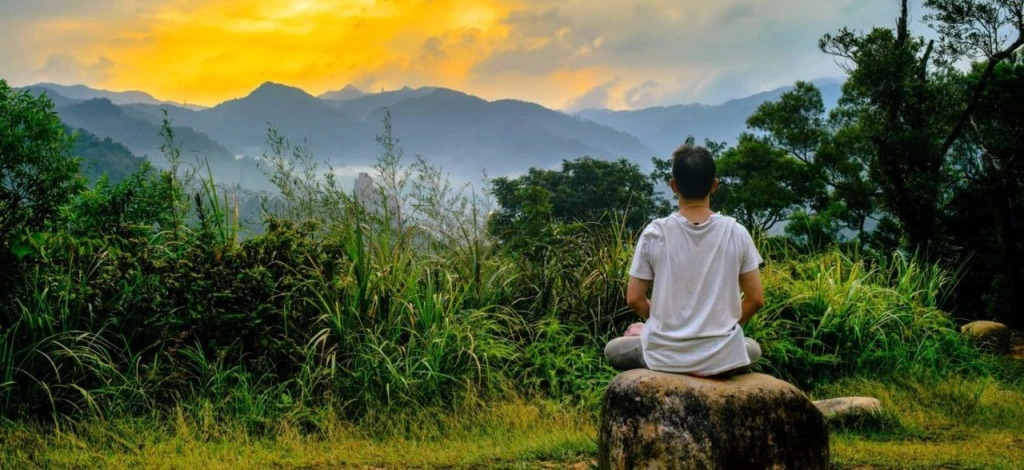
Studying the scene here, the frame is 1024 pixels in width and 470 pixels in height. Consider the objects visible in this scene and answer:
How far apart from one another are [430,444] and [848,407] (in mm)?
3426

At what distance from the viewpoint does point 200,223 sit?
7.20m

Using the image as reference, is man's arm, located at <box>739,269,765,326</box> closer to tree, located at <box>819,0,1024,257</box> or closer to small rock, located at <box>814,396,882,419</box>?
small rock, located at <box>814,396,882,419</box>

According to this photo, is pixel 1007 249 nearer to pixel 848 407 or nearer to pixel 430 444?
pixel 848 407

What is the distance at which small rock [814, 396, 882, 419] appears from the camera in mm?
6309

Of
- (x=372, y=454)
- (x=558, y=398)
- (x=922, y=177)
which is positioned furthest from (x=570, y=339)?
(x=922, y=177)

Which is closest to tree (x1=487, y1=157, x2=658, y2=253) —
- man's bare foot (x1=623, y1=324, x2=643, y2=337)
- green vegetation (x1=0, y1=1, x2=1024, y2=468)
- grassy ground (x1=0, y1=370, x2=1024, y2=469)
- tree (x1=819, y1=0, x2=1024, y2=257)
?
tree (x1=819, y1=0, x2=1024, y2=257)

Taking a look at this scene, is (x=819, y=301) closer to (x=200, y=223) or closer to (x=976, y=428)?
(x=976, y=428)

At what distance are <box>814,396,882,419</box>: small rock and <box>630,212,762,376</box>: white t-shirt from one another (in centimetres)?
317

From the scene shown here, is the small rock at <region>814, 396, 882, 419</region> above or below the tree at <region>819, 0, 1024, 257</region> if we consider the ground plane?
below

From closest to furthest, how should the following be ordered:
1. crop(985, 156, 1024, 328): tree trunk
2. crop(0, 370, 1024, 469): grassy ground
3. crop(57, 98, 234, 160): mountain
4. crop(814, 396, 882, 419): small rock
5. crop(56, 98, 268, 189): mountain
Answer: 1. crop(0, 370, 1024, 469): grassy ground
2. crop(814, 396, 882, 419): small rock
3. crop(985, 156, 1024, 328): tree trunk
4. crop(56, 98, 268, 189): mountain
5. crop(57, 98, 234, 160): mountain

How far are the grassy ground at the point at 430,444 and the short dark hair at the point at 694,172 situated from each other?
2.20 metres

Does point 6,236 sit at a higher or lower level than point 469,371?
higher

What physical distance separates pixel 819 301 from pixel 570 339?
9.26ft

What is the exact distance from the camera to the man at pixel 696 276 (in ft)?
11.6
